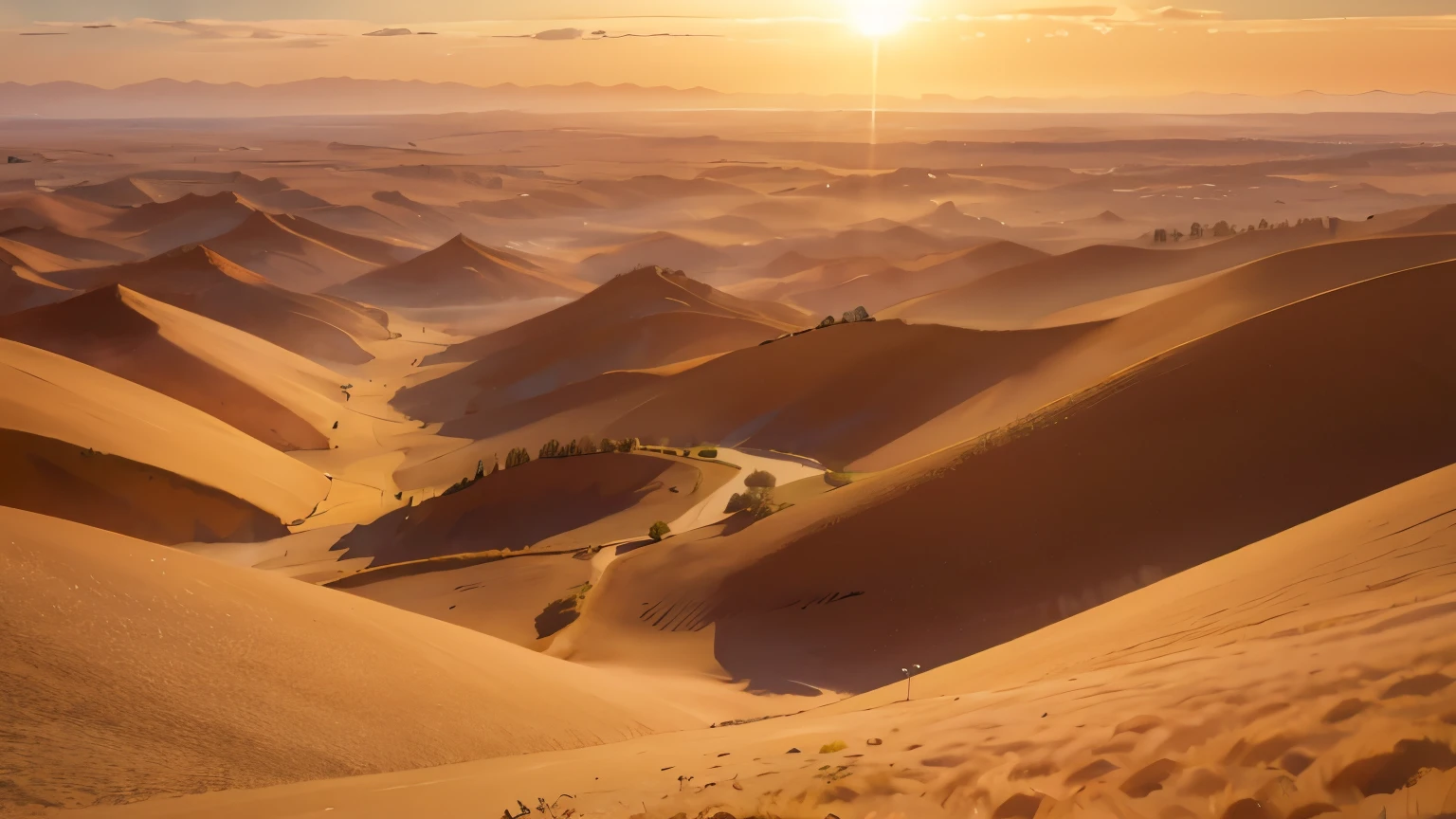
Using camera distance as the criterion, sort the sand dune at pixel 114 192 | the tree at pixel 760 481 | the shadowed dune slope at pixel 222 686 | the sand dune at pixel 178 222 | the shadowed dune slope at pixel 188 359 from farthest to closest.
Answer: the sand dune at pixel 114 192 < the sand dune at pixel 178 222 < the shadowed dune slope at pixel 188 359 < the tree at pixel 760 481 < the shadowed dune slope at pixel 222 686

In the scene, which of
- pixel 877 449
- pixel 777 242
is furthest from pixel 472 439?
pixel 777 242

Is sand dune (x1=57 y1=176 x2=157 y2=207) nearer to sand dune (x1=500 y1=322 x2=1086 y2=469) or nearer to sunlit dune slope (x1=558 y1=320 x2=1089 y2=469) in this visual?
sand dune (x1=500 y1=322 x2=1086 y2=469)

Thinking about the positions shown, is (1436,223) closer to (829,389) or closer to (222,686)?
(829,389)

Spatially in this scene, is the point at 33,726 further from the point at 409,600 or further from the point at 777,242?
the point at 777,242

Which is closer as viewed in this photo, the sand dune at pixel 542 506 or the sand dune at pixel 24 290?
the sand dune at pixel 542 506

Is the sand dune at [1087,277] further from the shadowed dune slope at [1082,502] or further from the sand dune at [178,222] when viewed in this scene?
the sand dune at [178,222]

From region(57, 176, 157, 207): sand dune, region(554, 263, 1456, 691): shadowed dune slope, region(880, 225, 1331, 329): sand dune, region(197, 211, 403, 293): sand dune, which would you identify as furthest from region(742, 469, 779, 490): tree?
region(57, 176, 157, 207): sand dune

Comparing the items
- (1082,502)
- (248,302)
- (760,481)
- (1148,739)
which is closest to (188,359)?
(248,302)

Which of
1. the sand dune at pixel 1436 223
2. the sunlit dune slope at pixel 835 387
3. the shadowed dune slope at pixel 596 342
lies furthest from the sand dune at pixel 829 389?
the sand dune at pixel 1436 223
